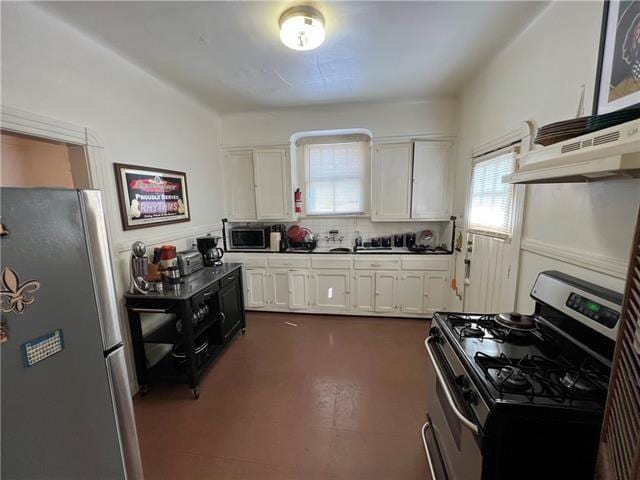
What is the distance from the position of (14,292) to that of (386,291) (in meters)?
3.26

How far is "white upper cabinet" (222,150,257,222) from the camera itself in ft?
12.3

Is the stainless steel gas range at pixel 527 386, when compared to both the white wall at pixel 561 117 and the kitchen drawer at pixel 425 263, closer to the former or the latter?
the white wall at pixel 561 117

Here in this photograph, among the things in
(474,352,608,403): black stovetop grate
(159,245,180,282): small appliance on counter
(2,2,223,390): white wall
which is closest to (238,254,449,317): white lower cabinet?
(2,2,223,390): white wall

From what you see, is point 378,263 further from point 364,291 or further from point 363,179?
point 363,179

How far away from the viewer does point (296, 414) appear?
1.99 m

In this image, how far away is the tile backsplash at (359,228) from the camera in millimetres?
3678

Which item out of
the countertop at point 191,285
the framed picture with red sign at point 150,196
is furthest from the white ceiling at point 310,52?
the countertop at point 191,285

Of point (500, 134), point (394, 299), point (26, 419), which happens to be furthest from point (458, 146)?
point (26, 419)

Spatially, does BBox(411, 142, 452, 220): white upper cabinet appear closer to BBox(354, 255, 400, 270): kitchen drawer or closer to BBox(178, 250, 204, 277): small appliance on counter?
BBox(354, 255, 400, 270): kitchen drawer

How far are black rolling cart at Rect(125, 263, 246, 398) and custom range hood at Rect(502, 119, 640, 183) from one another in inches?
91.6

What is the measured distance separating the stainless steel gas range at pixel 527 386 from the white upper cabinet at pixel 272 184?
2.72 meters

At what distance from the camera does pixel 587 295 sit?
1.12m

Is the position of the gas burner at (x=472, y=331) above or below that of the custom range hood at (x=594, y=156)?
below

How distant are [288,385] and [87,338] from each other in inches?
66.8
